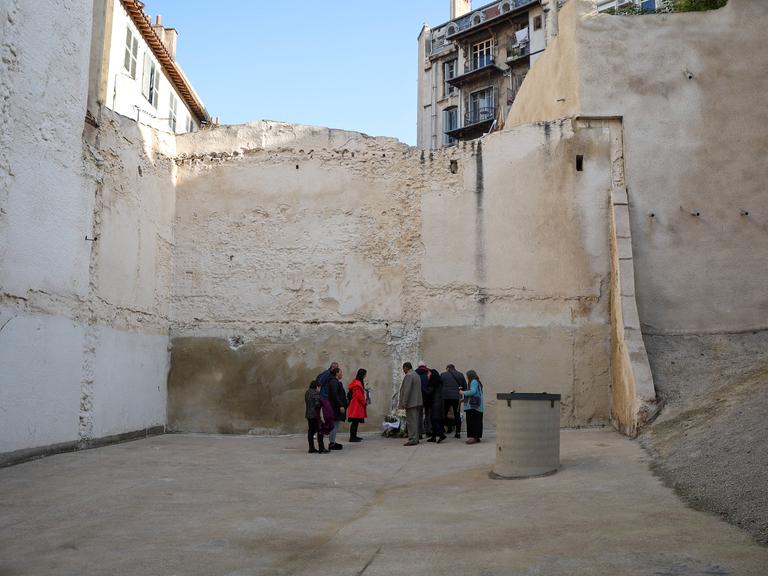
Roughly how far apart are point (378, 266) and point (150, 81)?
42.9 feet

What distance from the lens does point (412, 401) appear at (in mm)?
11875

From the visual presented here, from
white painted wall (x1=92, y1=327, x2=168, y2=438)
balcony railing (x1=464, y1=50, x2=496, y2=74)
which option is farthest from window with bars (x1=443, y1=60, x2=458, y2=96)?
white painted wall (x1=92, y1=327, x2=168, y2=438)

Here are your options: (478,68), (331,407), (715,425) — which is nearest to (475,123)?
(478,68)

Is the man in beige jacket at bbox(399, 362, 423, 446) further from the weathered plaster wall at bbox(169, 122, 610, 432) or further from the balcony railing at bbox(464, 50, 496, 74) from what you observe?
the balcony railing at bbox(464, 50, 496, 74)

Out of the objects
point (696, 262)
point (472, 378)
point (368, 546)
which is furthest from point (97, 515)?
point (696, 262)

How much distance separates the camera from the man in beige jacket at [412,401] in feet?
38.9

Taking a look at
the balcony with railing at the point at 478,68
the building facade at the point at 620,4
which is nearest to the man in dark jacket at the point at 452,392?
the building facade at the point at 620,4

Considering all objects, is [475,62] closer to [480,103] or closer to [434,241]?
[480,103]

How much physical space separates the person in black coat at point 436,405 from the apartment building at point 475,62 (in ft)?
89.9

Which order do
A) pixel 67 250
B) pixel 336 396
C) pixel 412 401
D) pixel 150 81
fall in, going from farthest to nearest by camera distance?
pixel 150 81
pixel 336 396
pixel 412 401
pixel 67 250

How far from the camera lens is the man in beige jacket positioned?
11844 mm

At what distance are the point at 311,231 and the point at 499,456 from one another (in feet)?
26.5

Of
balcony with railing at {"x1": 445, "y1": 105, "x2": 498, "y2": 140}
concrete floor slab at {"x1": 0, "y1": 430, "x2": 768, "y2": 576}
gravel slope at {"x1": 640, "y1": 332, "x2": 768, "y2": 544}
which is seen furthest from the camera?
balcony with railing at {"x1": 445, "y1": 105, "x2": 498, "y2": 140}

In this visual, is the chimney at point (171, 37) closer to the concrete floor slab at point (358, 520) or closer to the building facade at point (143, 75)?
the building facade at point (143, 75)
